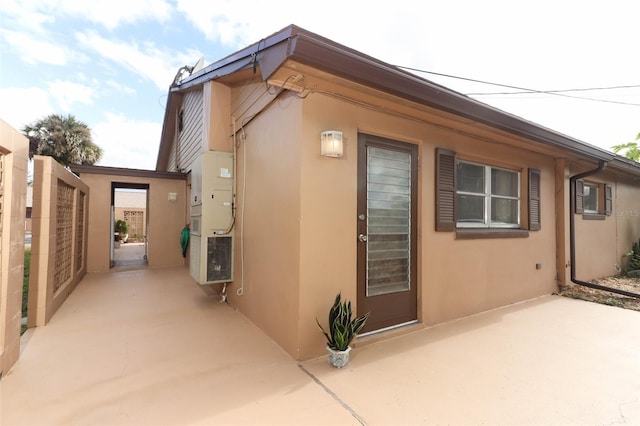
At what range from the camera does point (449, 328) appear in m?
3.70

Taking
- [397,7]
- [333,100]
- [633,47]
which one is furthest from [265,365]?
[633,47]

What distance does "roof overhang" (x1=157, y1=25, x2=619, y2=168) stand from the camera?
2260 millimetres

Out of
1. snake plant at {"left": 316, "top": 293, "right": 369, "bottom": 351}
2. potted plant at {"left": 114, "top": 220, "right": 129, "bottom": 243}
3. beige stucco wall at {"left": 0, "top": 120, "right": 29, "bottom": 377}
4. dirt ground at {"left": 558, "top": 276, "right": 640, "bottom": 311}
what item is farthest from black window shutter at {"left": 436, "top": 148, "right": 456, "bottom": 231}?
potted plant at {"left": 114, "top": 220, "right": 129, "bottom": 243}

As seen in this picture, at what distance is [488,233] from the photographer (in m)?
4.42

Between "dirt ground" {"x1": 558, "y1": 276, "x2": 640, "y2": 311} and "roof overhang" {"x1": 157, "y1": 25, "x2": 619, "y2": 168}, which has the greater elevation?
"roof overhang" {"x1": 157, "y1": 25, "x2": 619, "y2": 168}

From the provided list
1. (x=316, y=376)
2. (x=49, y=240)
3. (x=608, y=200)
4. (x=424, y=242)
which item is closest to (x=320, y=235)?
(x=316, y=376)

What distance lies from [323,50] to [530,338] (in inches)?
154

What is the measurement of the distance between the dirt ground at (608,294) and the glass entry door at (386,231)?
13.0ft

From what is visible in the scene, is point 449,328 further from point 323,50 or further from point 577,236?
point 577,236

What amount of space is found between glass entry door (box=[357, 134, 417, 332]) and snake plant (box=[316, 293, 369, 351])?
46cm

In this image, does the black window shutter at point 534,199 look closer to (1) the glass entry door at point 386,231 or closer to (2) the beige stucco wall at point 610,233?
(2) the beige stucco wall at point 610,233

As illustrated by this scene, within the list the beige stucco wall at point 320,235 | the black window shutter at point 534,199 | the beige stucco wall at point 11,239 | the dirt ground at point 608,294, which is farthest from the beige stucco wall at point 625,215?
the beige stucco wall at point 11,239

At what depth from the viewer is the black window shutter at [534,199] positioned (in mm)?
5066

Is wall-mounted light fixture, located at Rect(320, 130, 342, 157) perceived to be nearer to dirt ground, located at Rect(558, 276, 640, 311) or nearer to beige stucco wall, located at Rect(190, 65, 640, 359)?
beige stucco wall, located at Rect(190, 65, 640, 359)
